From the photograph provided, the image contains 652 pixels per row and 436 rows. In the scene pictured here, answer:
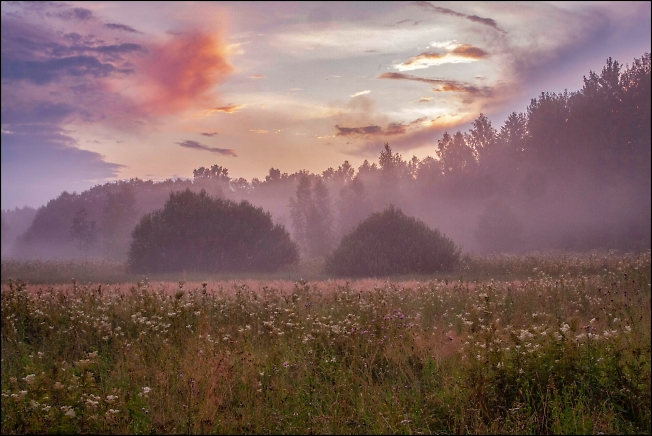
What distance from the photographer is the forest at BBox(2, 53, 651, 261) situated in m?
34.8

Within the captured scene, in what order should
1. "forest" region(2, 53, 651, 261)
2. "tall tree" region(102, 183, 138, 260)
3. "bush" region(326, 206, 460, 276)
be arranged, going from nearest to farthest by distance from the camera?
1. "bush" region(326, 206, 460, 276)
2. "forest" region(2, 53, 651, 261)
3. "tall tree" region(102, 183, 138, 260)

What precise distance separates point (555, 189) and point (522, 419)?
3856 centimetres

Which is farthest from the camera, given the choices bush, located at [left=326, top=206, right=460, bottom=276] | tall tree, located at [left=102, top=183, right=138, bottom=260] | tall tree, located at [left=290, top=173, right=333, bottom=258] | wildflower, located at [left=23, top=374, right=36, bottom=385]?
tall tree, located at [left=290, top=173, right=333, bottom=258]

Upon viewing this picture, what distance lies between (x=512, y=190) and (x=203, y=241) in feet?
91.6

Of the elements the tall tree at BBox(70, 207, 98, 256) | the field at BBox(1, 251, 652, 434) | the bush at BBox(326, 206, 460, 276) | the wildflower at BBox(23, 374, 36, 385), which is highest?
the tall tree at BBox(70, 207, 98, 256)

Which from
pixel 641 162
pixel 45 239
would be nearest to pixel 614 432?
pixel 641 162

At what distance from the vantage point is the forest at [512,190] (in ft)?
114

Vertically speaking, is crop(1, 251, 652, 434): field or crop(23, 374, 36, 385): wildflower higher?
crop(23, 374, 36, 385): wildflower

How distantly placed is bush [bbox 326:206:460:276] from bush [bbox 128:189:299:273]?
639 centimetres

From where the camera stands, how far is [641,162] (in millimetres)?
33406

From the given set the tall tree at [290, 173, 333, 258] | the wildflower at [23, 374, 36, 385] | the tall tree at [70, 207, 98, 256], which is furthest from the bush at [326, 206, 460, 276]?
the tall tree at [70, 207, 98, 256]

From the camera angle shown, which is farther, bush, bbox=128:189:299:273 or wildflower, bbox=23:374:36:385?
bush, bbox=128:189:299:273

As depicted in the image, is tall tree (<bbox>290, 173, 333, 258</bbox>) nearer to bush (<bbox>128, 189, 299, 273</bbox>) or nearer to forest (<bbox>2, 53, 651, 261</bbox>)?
forest (<bbox>2, 53, 651, 261</bbox>)

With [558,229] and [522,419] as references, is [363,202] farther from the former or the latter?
[522,419]
